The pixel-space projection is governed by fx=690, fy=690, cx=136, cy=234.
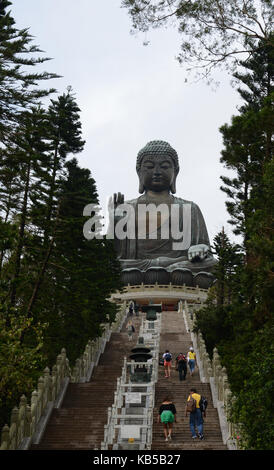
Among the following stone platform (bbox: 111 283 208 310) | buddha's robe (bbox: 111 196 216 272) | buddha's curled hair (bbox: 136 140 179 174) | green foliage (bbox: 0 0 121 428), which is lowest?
green foliage (bbox: 0 0 121 428)

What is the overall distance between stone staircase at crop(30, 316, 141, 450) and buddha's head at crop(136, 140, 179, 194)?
77.7 ft

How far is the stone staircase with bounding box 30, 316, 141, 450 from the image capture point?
12.7 meters

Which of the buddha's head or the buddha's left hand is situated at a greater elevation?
the buddha's head

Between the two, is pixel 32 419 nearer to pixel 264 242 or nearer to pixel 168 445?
pixel 168 445

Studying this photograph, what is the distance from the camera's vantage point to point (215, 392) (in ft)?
49.6

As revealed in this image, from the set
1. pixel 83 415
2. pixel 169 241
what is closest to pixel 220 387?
pixel 83 415

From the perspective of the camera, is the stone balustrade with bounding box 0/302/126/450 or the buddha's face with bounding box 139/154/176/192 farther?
the buddha's face with bounding box 139/154/176/192

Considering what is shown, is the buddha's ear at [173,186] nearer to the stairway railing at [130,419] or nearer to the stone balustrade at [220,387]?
the stone balustrade at [220,387]

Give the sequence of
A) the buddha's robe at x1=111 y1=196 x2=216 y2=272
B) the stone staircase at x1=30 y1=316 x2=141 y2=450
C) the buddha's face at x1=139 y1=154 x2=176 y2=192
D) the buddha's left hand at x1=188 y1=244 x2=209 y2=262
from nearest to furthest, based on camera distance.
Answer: the stone staircase at x1=30 y1=316 x2=141 y2=450
the buddha's left hand at x1=188 y1=244 x2=209 y2=262
the buddha's robe at x1=111 y1=196 x2=216 y2=272
the buddha's face at x1=139 y1=154 x2=176 y2=192

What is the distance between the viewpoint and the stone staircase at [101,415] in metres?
12.5

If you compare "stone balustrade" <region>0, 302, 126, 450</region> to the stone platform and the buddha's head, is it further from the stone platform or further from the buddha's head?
the buddha's head

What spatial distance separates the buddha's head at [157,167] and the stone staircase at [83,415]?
933 inches

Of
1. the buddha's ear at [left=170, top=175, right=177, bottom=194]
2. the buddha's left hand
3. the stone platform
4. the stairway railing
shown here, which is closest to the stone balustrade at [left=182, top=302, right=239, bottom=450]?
the stairway railing
